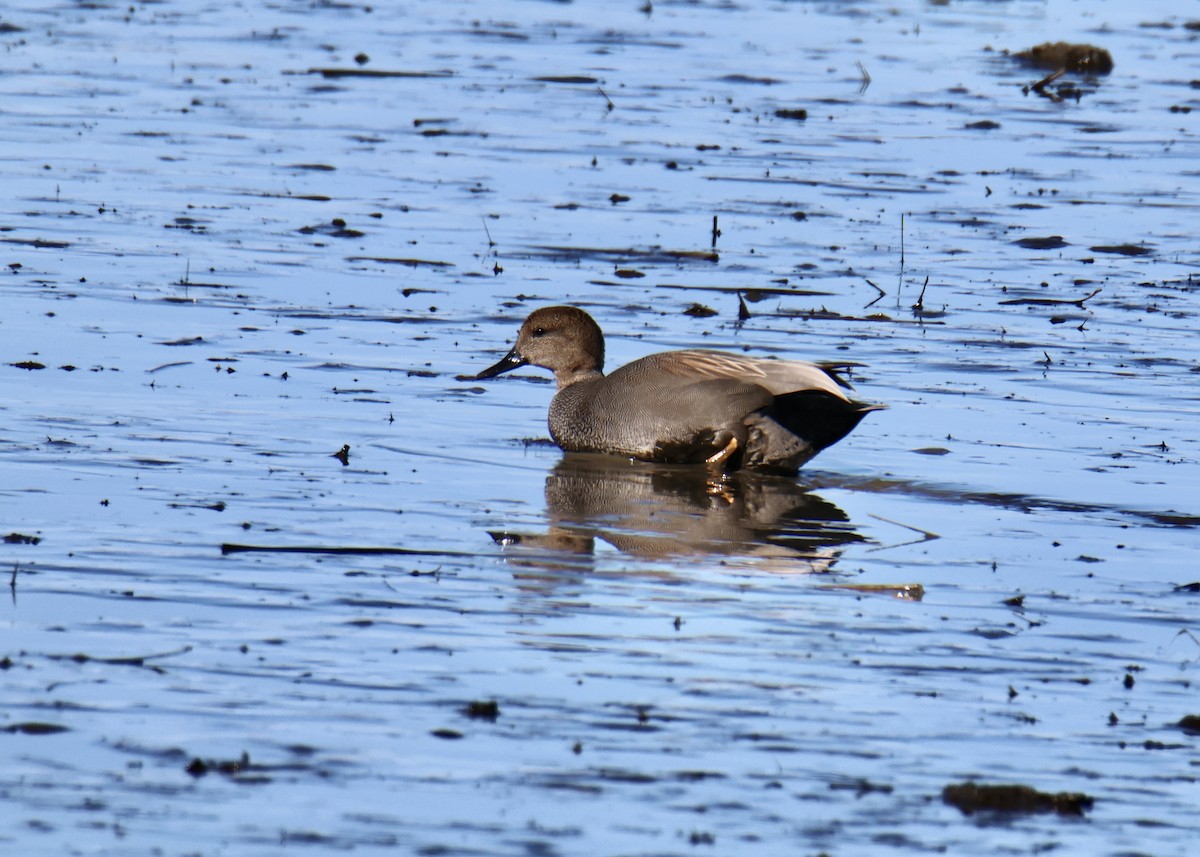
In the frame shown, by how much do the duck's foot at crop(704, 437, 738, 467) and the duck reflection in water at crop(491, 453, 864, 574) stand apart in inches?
1.9

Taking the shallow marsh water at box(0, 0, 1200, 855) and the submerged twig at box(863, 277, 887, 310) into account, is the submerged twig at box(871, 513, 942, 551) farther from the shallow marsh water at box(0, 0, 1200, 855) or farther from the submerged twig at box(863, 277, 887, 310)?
the submerged twig at box(863, 277, 887, 310)

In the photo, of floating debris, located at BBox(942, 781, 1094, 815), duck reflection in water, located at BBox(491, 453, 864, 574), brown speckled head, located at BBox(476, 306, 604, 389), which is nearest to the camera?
floating debris, located at BBox(942, 781, 1094, 815)

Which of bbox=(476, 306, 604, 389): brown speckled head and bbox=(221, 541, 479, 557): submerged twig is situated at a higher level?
bbox=(476, 306, 604, 389): brown speckled head

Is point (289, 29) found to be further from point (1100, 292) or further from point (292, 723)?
point (292, 723)

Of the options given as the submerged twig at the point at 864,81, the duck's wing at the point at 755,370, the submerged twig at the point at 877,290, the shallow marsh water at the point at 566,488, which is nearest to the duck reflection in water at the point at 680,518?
the shallow marsh water at the point at 566,488

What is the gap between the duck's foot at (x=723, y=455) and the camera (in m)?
9.61

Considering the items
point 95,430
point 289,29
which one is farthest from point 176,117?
point 95,430

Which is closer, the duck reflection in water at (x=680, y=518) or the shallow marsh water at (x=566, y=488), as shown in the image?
the shallow marsh water at (x=566, y=488)

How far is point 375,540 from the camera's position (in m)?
7.66

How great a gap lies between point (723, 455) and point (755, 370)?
1.29 ft

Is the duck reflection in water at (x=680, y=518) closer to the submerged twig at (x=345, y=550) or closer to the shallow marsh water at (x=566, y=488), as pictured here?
the shallow marsh water at (x=566, y=488)

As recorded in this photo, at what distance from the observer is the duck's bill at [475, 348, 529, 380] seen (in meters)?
10.7

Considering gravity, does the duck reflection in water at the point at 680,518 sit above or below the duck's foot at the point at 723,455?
below

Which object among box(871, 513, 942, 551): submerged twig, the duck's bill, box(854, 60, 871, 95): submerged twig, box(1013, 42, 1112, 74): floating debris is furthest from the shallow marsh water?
box(1013, 42, 1112, 74): floating debris
